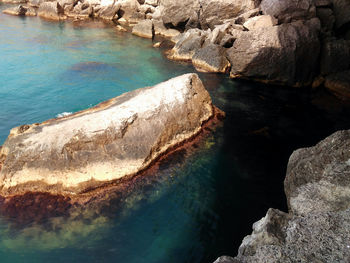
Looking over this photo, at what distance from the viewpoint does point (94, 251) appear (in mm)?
4805

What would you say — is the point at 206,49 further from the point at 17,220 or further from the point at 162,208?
the point at 17,220

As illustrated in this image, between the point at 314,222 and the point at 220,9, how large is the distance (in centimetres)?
1701

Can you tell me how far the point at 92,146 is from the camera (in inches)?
243

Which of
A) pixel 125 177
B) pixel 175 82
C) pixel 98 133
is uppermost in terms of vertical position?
pixel 175 82

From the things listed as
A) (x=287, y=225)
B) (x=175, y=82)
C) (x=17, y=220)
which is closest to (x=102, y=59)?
(x=175, y=82)

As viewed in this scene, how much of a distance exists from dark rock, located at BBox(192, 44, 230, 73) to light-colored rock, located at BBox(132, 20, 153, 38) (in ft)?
20.6

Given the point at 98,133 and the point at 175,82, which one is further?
the point at 175,82

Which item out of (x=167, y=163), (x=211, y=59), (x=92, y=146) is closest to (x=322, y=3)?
(x=211, y=59)

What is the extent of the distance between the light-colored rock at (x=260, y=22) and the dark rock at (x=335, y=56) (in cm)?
277

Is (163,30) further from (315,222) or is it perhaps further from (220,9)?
(315,222)

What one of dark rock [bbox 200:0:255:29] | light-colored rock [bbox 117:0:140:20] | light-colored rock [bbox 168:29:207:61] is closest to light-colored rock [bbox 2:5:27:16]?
light-colored rock [bbox 117:0:140:20]

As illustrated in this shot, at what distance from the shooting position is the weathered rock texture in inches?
229

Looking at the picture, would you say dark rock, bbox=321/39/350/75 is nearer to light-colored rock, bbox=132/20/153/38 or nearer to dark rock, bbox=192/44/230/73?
dark rock, bbox=192/44/230/73

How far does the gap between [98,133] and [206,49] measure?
32.1 ft
